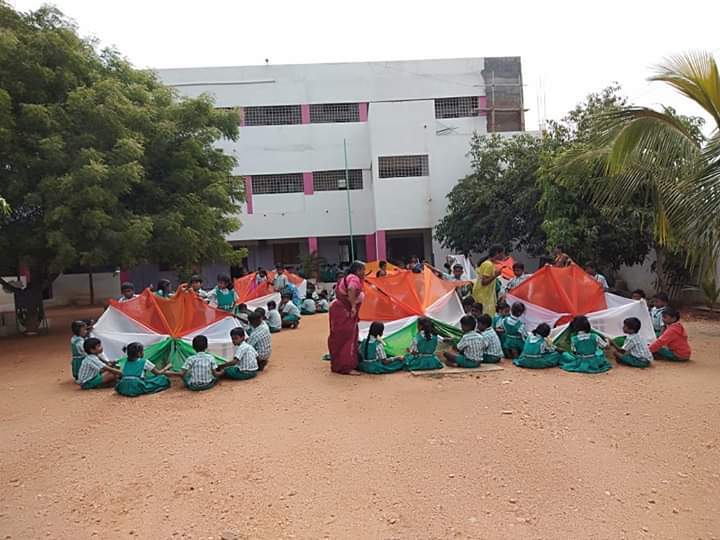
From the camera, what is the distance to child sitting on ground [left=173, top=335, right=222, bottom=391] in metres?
5.66

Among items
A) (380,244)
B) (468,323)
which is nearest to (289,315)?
(468,323)

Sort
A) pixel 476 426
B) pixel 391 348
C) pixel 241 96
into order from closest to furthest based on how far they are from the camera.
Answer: pixel 476 426
pixel 391 348
pixel 241 96

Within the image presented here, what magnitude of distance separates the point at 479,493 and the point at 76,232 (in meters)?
8.39

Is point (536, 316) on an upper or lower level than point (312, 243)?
lower

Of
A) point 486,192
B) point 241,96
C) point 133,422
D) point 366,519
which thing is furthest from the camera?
point 241,96

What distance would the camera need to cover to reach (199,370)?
18.6 feet

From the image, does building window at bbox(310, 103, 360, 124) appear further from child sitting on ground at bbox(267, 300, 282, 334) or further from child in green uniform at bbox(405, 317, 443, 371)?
child in green uniform at bbox(405, 317, 443, 371)

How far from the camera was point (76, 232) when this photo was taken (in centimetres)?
895

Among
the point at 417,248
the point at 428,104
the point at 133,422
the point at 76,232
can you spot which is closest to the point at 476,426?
the point at 133,422

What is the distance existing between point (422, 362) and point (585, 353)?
1804 mm

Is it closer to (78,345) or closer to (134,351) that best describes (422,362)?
(134,351)

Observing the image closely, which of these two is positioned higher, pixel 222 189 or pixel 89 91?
pixel 89 91

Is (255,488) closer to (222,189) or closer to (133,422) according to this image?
(133,422)

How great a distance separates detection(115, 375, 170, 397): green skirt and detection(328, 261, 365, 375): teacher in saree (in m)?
2.03
